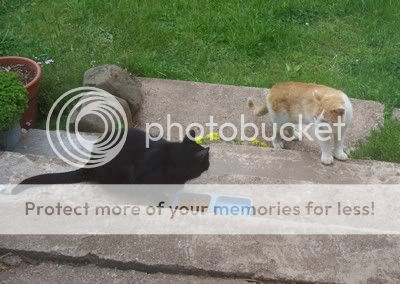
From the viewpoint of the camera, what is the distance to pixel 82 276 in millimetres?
2436

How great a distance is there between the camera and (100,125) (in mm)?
4633

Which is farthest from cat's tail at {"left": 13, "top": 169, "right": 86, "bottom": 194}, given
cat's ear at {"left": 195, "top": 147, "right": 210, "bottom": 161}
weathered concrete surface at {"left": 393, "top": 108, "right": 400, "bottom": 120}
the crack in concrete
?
weathered concrete surface at {"left": 393, "top": 108, "right": 400, "bottom": 120}

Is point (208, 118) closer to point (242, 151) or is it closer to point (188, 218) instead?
point (242, 151)

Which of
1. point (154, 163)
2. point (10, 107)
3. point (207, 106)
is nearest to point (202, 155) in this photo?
point (154, 163)

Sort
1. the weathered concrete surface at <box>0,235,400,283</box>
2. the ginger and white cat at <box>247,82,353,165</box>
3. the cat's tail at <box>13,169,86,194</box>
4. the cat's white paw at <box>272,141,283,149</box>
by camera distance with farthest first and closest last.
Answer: the cat's white paw at <box>272,141,283,149</box>, the ginger and white cat at <box>247,82,353,165</box>, the cat's tail at <box>13,169,86,194</box>, the weathered concrete surface at <box>0,235,400,283</box>

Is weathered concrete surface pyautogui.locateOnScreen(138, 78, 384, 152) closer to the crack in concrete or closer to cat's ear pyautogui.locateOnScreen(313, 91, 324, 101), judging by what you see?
cat's ear pyautogui.locateOnScreen(313, 91, 324, 101)

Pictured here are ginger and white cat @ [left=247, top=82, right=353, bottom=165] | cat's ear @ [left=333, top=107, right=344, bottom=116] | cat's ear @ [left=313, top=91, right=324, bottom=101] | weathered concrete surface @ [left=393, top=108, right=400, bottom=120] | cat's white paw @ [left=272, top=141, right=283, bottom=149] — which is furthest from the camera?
weathered concrete surface @ [left=393, top=108, right=400, bottom=120]

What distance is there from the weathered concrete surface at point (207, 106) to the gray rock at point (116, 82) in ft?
0.50

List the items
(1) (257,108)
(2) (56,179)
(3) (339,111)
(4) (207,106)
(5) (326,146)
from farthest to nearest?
(4) (207,106), (1) (257,108), (5) (326,146), (3) (339,111), (2) (56,179)

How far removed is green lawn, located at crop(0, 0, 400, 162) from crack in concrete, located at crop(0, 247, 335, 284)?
2.78 metres

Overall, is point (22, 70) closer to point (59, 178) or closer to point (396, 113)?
point (59, 178)

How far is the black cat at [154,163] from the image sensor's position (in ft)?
11.6

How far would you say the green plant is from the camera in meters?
3.98

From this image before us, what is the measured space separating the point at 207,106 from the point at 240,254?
2866mm
